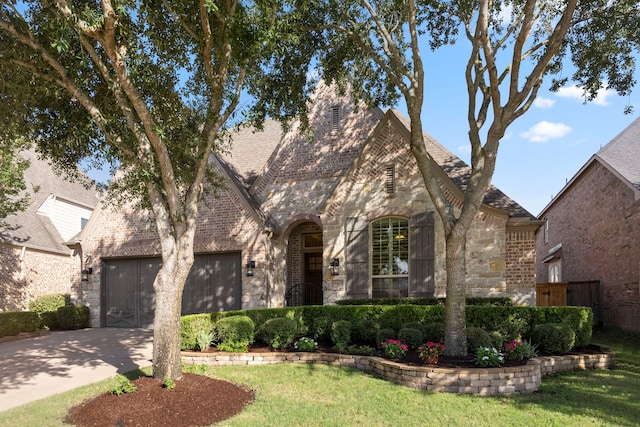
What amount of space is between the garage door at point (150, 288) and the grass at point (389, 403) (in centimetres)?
674

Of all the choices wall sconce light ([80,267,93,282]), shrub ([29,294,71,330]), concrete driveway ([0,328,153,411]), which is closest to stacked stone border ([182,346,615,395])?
concrete driveway ([0,328,153,411])

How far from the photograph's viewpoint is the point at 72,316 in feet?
52.6

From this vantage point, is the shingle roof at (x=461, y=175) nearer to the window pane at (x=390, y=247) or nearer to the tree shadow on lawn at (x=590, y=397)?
the window pane at (x=390, y=247)

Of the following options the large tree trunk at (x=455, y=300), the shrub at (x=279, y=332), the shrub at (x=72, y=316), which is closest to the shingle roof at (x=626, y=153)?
the large tree trunk at (x=455, y=300)

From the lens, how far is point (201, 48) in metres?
8.10

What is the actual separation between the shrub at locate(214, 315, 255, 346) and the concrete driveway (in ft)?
5.27

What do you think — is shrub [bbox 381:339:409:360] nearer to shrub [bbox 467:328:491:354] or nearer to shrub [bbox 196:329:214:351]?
shrub [bbox 467:328:491:354]

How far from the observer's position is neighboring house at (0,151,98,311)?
18578 millimetres

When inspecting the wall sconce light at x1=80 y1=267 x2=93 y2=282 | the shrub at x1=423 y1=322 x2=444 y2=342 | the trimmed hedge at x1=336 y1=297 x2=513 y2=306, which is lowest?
the shrub at x1=423 y1=322 x2=444 y2=342

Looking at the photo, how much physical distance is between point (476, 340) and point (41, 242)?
1995 cm

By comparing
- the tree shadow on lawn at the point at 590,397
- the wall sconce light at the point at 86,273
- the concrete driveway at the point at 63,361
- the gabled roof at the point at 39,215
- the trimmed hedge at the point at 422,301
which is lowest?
the concrete driveway at the point at 63,361

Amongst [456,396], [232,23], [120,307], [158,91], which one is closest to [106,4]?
[232,23]

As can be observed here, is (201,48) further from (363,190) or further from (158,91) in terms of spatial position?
(363,190)

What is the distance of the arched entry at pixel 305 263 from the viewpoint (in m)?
15.6
